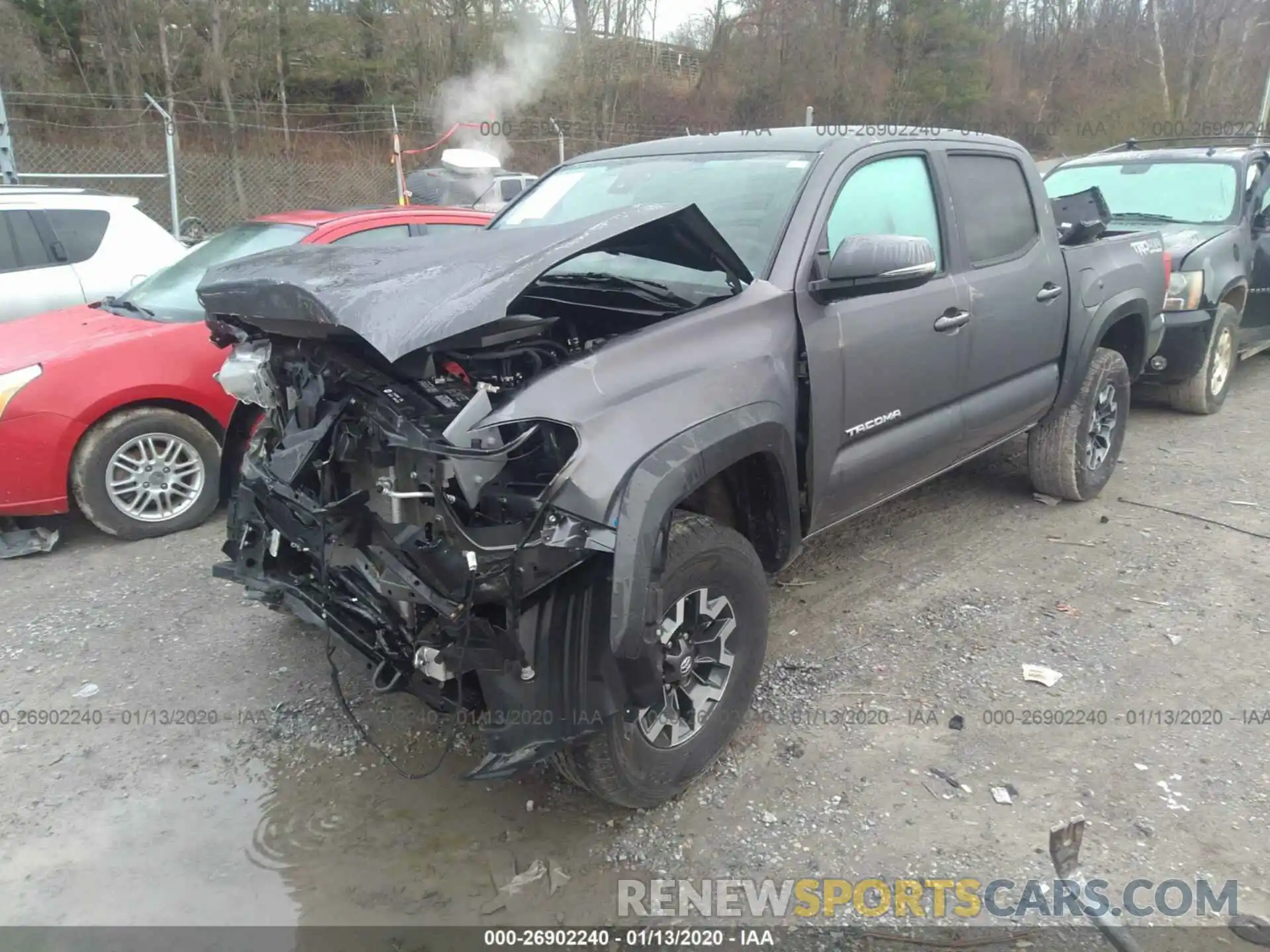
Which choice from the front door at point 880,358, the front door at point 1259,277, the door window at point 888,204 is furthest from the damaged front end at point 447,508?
the front door at point 1259,277

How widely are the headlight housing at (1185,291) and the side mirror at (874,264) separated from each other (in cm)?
430

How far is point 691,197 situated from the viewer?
135 inches

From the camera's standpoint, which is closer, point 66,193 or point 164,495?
point 164,495

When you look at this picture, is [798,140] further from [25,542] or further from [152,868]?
[25,542]

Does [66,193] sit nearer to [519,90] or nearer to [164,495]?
[164,495]

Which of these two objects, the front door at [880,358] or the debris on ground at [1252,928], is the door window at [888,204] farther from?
the debris on ground at [1252,928]

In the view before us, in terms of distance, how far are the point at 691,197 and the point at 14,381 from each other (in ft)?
10.8

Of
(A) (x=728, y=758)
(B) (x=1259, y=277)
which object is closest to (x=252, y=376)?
(A) (x=728, y=758)

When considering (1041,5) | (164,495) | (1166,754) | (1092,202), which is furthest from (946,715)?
(1041,5)

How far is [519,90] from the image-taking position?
2127cm

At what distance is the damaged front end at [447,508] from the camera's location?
2191 millimetres

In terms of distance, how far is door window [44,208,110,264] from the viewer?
6.57 metres

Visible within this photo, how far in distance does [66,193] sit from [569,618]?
640 centimetres

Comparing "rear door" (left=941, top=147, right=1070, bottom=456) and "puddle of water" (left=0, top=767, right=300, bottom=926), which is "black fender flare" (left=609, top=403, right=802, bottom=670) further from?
"rear door" (left=941, top=147, right=1070, bottom=456)
